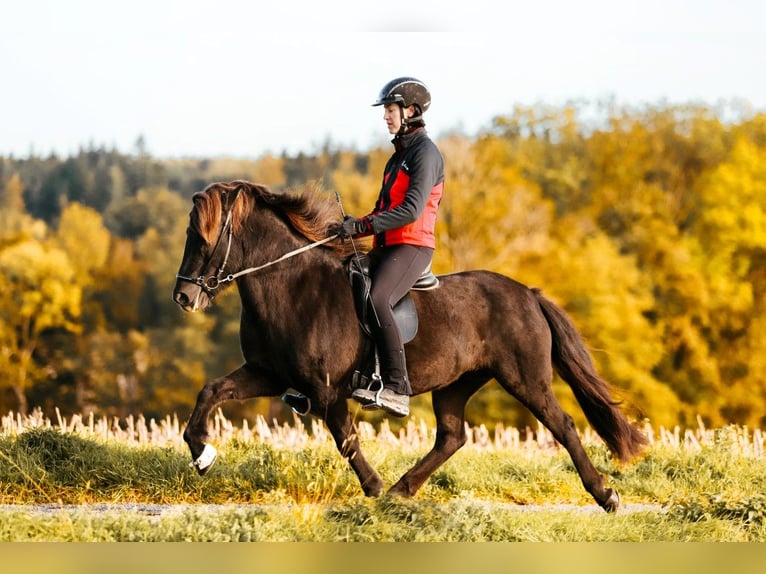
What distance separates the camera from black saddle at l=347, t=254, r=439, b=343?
9.23m

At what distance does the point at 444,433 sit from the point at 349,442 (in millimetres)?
1114

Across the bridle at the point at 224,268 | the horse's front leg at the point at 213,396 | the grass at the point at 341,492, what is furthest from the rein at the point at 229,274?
the grass at the point at 341,492

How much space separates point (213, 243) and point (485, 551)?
11.1ft

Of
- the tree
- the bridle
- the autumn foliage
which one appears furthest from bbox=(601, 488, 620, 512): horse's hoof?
the tree

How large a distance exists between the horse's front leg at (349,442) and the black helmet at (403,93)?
2451 millimetres

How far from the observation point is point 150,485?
955cm

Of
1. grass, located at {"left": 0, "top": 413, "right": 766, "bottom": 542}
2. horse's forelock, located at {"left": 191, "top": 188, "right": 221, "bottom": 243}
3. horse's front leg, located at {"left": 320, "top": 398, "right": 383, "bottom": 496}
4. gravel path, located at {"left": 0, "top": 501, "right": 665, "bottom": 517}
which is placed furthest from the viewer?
horse's front leg, located at {"left": 320, "top": 398, "right": 383, "bottom": 496}

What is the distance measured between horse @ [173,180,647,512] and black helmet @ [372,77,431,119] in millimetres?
1089

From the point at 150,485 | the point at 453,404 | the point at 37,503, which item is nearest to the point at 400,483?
the point at 453,404

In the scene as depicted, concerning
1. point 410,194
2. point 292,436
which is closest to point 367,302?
point 410,194

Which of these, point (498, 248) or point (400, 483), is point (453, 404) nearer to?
point (400, 483)

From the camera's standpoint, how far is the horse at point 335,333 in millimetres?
9141

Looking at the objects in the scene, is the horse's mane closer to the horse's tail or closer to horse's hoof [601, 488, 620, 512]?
the horse's tail

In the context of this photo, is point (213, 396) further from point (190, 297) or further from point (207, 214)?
point (207, 214)
